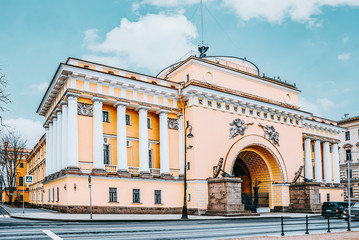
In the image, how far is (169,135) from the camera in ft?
118

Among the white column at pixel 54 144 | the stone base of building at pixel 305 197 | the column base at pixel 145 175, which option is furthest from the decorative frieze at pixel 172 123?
the stone base of building at pixel 305 197

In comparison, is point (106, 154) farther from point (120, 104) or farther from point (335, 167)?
point (335, 167)

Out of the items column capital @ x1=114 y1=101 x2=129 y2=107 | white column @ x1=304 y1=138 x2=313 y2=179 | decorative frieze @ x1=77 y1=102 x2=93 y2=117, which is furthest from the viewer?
white column @ x1=304 y1=138 x2=313 y2=179

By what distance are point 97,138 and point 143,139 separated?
4.37m

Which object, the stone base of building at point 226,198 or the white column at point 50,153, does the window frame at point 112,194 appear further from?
the white column at point 50,153

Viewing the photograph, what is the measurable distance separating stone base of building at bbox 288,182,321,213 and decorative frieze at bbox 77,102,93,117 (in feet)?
75.5

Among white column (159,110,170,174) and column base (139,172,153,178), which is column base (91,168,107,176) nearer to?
column base (139,172,153,178)

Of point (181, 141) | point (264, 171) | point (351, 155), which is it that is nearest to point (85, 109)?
point (181, 141)

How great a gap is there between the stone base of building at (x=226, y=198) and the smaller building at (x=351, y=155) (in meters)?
39.7

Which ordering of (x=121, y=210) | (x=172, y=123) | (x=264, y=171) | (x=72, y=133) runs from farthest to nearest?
(x=264, y=171) → (x=172, y=123) → (x=121, y=210) → (x=72, y=133)

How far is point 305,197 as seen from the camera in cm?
4012

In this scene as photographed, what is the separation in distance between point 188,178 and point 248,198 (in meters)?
8.75

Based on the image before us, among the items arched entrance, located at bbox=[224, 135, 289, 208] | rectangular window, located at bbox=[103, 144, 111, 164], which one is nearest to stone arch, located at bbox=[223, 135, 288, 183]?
arched entrance, located at bbox=[224, 135, 289, 208]

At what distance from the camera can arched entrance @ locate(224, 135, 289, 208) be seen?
40188 mm
